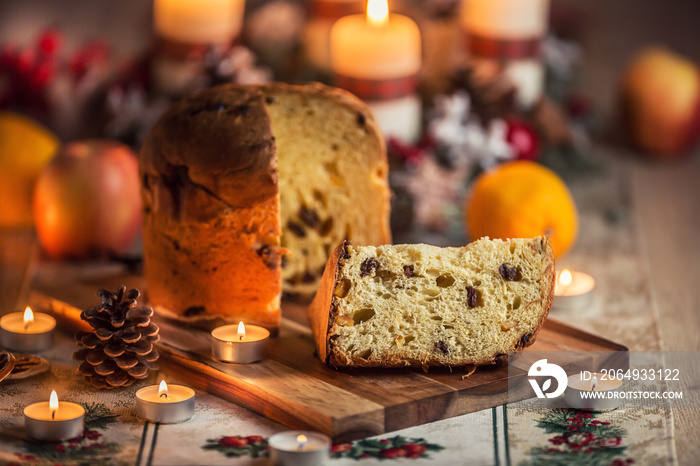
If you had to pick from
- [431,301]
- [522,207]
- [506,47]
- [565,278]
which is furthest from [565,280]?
[506,47]

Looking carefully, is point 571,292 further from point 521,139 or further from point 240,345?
point 240,345

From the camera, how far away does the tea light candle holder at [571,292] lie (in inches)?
133

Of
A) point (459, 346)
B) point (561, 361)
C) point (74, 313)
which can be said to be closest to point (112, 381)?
point (74, 313)

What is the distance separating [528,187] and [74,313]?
156 cm

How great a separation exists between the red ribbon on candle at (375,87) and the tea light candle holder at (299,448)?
1728 millimetres

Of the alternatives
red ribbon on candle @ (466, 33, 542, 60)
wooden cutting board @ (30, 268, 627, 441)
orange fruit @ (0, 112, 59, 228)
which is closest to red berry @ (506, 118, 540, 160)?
red ribbon on candle @ (466, 33, 542, 60)

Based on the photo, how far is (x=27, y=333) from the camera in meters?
2.97

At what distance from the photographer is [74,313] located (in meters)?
3.11

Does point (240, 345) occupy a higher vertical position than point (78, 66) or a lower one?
lower

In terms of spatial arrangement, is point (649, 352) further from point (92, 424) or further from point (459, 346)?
point (92, 424)

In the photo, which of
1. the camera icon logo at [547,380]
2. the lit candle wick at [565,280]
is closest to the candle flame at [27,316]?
the camera icon logo at [547,380]

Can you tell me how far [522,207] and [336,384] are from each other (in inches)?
Answer: 45.6

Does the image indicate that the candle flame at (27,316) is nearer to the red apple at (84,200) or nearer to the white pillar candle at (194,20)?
the red apple at (84,200)

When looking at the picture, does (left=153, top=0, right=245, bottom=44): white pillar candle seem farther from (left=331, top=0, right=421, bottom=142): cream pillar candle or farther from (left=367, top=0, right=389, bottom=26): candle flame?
(left=367, top=0, right=389, bottom=26): candle flame
